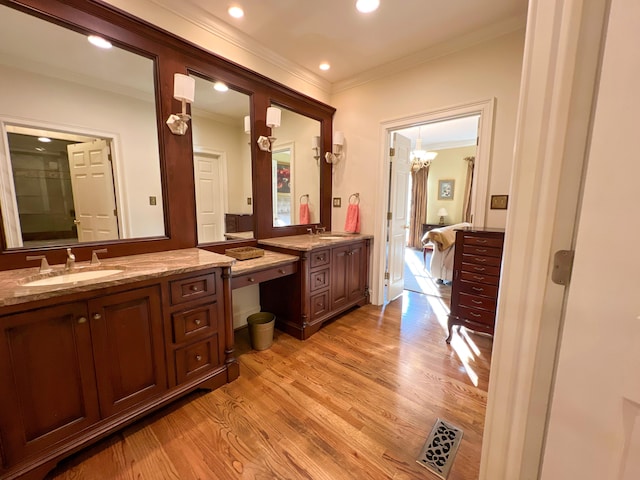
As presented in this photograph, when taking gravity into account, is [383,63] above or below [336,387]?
above

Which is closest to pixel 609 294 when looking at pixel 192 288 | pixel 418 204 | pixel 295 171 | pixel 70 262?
pixel 192 288

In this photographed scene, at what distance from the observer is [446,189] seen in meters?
6.94

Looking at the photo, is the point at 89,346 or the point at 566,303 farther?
the point at 89,346

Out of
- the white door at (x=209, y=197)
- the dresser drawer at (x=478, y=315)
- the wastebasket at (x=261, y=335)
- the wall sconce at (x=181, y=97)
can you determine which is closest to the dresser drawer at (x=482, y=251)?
the dresser drawer at (x=478, y=315)

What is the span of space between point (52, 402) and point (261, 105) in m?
2.57

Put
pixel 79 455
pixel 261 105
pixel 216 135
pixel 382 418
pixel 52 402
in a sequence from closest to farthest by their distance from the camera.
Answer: pixel 52 402
pixel 79 455
pixel 382 418
pixel 216 135
pixel 261 105

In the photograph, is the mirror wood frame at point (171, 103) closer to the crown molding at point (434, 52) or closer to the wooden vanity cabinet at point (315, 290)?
the wooden vanity cabinet at point (315, 290)

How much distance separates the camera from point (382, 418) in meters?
1.61

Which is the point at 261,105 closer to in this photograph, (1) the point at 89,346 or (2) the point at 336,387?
(1) the point at 89,346

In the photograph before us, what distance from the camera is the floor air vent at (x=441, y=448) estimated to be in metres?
1.31

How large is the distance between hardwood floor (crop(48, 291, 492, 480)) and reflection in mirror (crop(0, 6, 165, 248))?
1.28 metres

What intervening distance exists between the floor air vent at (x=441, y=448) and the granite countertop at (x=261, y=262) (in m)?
1.51

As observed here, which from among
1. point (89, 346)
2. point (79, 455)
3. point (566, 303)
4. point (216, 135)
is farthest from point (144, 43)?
point (566, 303)

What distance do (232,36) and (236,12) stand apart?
0.25 m
